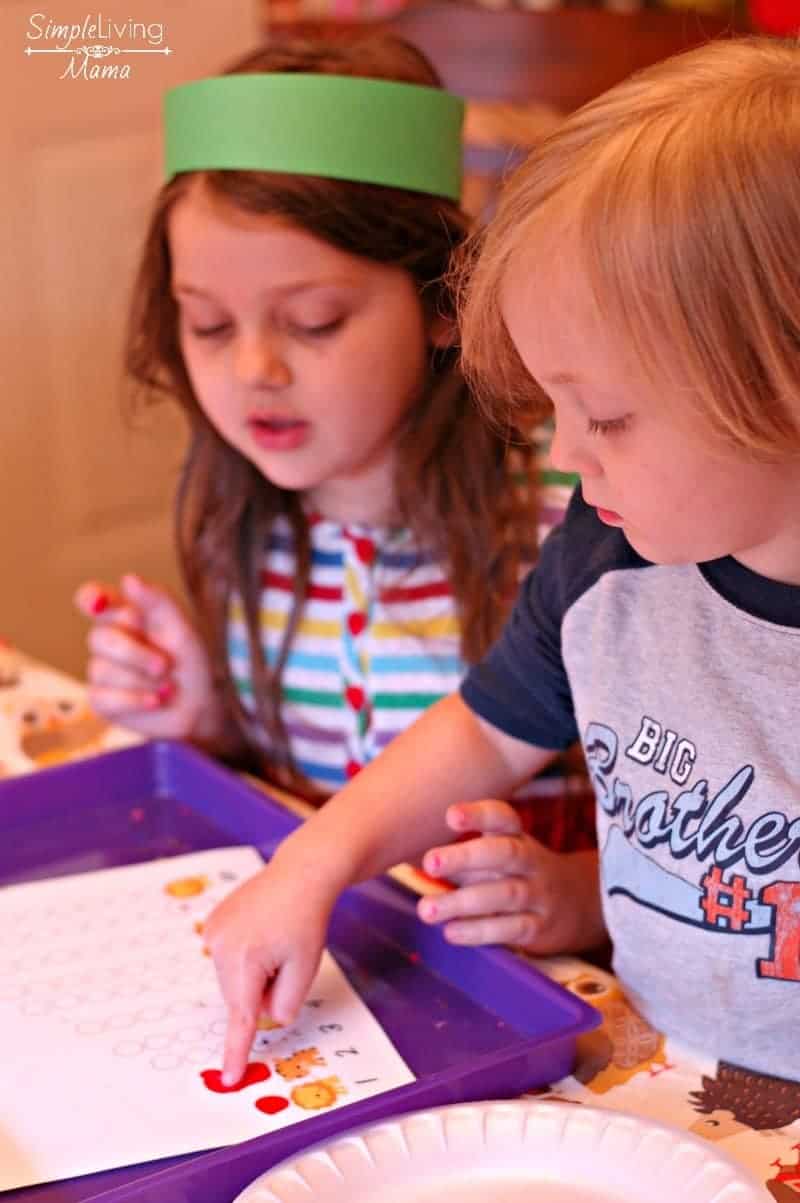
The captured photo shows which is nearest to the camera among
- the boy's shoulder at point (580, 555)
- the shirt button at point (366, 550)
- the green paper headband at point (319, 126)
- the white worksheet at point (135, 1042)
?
the white worksheet at point (135, 1042)

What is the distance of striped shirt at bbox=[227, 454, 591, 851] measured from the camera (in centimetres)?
116

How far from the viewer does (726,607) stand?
2.30ft

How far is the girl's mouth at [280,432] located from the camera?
1059 millimetres

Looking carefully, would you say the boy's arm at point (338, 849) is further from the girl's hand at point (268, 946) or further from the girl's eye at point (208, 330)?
the girl's eye at point (208, 330)

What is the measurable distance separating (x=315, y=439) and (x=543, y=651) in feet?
1.03

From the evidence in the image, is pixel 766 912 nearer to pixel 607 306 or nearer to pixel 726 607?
pixel 726 607

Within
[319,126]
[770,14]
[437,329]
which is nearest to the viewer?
[319,126]

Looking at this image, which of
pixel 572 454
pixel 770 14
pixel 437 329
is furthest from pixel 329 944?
pixel 770 14

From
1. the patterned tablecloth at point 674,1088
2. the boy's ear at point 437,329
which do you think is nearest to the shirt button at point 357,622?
the boy's ear at point 437,329

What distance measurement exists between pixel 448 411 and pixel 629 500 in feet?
1.61

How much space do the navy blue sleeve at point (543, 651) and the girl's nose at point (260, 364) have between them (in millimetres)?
263

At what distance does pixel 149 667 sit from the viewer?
3.77 feet

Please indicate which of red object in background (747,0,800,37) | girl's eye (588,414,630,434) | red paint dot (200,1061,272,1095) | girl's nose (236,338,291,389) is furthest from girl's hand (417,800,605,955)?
→ red object in background (747,0,800,37)

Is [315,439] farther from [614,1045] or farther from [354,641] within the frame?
[614,1045]
